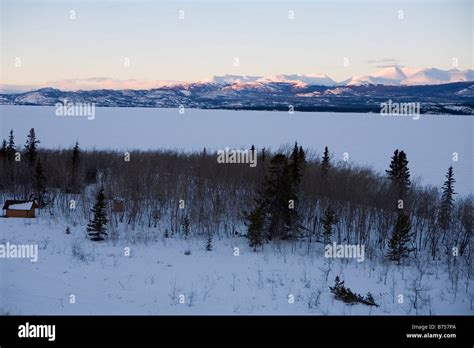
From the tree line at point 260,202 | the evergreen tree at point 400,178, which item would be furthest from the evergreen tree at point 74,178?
the evergreen tree at point 400,178

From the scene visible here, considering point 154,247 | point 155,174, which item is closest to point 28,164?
point 155,174

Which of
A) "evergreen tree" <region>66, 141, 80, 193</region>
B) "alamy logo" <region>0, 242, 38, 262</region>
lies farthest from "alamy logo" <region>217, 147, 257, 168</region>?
"alamy logo" <region>0, 242, 38, 262</region>

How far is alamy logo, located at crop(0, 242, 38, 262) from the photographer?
10.6 meters

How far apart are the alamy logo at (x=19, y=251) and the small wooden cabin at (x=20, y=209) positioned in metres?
2.57

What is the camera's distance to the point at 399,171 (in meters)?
16.8

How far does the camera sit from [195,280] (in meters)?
9.77

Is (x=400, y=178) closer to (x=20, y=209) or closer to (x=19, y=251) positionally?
(x=19, y=251)

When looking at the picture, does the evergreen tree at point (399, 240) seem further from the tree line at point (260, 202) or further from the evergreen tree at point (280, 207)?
the evergreen tree at point (280, 207)

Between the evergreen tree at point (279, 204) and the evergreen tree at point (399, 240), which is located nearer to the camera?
the evergreen tree at point (399, 240)

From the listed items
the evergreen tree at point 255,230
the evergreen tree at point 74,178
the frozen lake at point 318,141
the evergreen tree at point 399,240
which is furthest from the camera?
the frozen lake at point 318,141

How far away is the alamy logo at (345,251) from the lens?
11664 mm

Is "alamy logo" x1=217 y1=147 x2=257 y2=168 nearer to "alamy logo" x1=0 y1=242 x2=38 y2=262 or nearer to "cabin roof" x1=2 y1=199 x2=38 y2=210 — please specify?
"cabin roof" x1=2 y1=199 x2=38 y2=210

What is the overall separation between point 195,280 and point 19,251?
462 cm

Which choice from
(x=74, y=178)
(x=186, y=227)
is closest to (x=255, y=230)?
(x=186, y=227)
